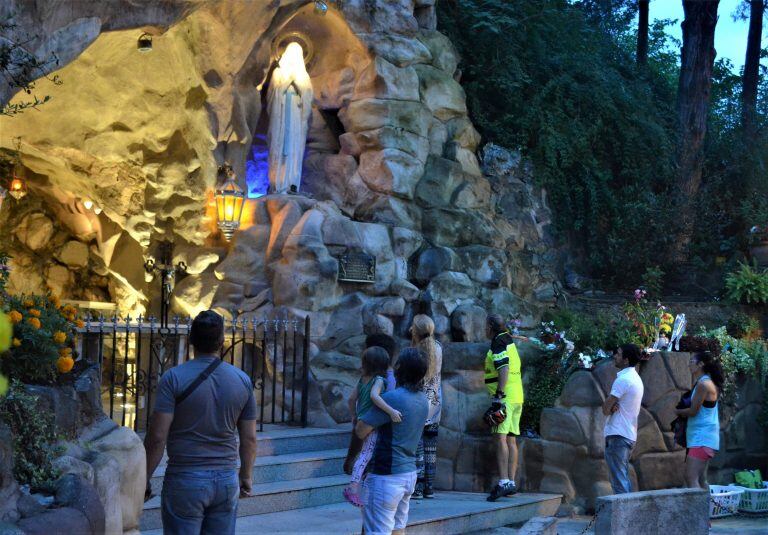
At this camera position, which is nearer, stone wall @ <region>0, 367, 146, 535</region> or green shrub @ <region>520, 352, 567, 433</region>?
stone wall @ <region>0, 367, 146, 535</region>

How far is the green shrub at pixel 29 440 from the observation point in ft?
15.6

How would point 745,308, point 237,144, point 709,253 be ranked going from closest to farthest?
point 237,144, point 745,308, point 709,253

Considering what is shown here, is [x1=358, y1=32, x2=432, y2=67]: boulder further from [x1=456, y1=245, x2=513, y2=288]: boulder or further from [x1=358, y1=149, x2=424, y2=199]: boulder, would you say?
→ [x1=456, y1=245, x2=513, y2=288]: boulder

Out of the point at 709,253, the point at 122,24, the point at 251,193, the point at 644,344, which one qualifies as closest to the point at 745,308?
the point at 709,253

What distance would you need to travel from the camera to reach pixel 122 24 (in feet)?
32.3

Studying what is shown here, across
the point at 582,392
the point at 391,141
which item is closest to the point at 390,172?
the point at 391,141

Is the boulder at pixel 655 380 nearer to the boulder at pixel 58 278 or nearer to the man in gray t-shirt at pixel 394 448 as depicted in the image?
the man in gray t-shirt at pixel 394 448

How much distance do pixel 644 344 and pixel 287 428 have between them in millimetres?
4358

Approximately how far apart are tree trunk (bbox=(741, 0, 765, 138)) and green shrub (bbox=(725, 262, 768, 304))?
19.9 ft

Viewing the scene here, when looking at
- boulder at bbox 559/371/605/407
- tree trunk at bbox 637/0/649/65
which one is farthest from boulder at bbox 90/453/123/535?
tree trunk at bbox 637/0/649/65

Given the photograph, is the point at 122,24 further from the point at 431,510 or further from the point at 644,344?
the point at 644,344

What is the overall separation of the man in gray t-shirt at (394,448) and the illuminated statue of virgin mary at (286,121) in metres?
8.33

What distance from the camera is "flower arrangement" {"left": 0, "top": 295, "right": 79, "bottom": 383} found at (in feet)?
17.9

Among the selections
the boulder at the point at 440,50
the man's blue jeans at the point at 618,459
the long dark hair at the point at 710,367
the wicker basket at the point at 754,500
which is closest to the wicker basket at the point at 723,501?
the wicker basket at the point at 754,500
